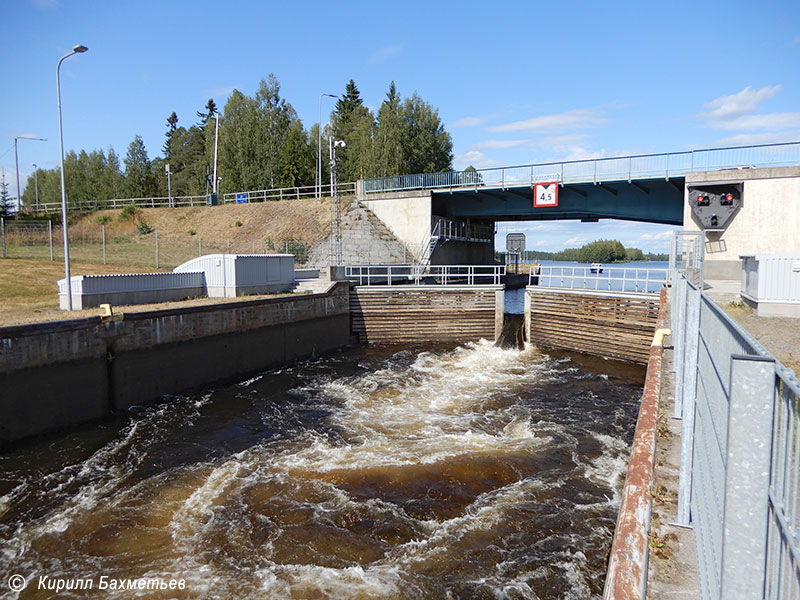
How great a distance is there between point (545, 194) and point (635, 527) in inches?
1040

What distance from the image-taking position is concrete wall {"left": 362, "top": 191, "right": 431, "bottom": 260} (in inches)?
1313

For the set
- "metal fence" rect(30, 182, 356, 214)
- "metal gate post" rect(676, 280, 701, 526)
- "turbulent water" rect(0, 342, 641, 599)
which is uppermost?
"metal fence" rect(30, 182, 356, 214)

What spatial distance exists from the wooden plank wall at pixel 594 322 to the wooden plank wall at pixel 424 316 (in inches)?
71.7

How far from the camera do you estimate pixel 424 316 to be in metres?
23.5

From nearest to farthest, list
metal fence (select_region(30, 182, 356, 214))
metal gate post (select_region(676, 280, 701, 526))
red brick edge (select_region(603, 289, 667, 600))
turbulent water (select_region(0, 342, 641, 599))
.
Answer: red brick edge (select_region(603, 289, 667, 600))
metal gate post (select_region(676, 280, 701, 526))
turbulent water (select_region(0, 342, 641, 599))
metal fence (select_region(30, 182, 356, 214))

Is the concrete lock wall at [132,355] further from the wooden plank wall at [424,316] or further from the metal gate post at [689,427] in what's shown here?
the metal gate post at [689,427]

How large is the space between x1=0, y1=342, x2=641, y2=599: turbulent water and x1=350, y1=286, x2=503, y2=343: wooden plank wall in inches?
351

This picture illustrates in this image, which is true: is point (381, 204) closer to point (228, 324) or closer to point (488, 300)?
point (488, 300)

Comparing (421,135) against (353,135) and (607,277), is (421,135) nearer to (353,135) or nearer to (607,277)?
(353,135)

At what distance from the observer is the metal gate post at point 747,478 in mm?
1824

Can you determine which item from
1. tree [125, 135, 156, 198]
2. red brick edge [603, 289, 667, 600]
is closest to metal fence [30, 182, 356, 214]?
tree [125, 135, 156, 198]

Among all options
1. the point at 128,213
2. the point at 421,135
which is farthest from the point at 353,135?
the point at 128,213

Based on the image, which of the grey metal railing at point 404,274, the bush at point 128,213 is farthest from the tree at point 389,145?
the bush at point 128,213

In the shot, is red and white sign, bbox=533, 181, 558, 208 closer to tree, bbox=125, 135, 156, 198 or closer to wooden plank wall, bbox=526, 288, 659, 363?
wooden plank wall, bbox=526, 288, 659, 363
